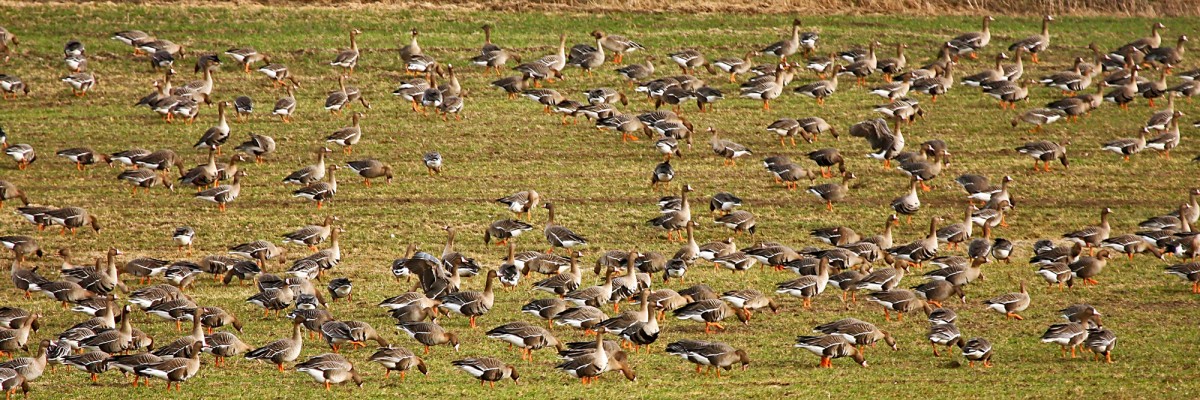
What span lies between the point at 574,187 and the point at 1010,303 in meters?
11.2

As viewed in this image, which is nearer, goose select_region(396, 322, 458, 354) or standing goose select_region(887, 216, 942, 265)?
goose select_region(396, 322, 458, 354)

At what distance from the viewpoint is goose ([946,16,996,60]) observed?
44.2m

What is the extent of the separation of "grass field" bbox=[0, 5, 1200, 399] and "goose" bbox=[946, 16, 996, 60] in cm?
66

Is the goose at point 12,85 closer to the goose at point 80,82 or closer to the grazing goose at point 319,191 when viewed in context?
the goose at point 80,82

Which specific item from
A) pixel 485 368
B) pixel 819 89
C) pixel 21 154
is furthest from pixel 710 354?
pixel 21 154

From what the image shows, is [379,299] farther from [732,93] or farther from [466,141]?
[732,93]

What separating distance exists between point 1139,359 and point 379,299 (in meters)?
12.4

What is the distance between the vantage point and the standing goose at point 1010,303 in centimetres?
2548

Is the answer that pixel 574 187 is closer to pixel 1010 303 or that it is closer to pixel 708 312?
pixel 708 312

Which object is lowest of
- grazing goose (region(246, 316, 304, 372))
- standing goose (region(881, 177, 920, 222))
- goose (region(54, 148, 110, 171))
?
goose (region(54, 148, 110, 171))

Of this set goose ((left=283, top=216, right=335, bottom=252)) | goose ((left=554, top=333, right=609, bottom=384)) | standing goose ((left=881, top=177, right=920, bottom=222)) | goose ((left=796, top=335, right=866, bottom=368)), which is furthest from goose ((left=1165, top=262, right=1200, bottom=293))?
goose ((left=283, top=216, right=335, bottom=252))

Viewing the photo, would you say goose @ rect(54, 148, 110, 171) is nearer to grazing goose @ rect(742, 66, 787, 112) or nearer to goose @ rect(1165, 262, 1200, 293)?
grazing goose @ rect(742, 66, 787, 112)

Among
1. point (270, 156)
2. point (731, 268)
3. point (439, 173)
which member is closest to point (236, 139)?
point (270, 156)

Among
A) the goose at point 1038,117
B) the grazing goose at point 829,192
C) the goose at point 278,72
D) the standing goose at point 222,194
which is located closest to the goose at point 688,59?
the goose at point 1038,117
